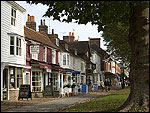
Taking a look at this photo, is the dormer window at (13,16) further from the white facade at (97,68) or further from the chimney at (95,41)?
the chimney at (95,41)

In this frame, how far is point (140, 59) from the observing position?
12656mm

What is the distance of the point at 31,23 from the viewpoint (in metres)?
36.0

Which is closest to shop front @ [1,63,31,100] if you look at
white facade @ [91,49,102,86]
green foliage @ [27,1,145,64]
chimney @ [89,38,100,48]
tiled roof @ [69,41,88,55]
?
green foliage @ [27,1,145,64]

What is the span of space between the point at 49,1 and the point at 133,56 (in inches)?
178

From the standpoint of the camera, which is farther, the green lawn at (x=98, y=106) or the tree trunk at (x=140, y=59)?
the green lawn at (x=98, y=106)

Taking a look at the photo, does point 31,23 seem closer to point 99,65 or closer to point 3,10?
point 3,10

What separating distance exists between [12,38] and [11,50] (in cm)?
101

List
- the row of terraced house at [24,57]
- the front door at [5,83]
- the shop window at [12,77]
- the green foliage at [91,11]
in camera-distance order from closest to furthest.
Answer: the green foliage at [91,11]
the front door at [5,83]
the row of terraced house at [24,57]
the shop window at [12,77]

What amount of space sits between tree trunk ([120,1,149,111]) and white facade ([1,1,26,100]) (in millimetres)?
12012

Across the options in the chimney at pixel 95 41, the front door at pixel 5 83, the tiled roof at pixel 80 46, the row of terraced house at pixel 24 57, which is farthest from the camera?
the chimney at pixel 95 41

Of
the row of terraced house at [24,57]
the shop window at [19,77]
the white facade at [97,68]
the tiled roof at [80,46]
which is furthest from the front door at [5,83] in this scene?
the white facade at [97,68]

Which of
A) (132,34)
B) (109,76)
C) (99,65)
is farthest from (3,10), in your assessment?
(109,76)

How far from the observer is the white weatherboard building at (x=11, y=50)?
Result: 23.0m

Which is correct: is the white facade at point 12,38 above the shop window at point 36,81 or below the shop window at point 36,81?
above
